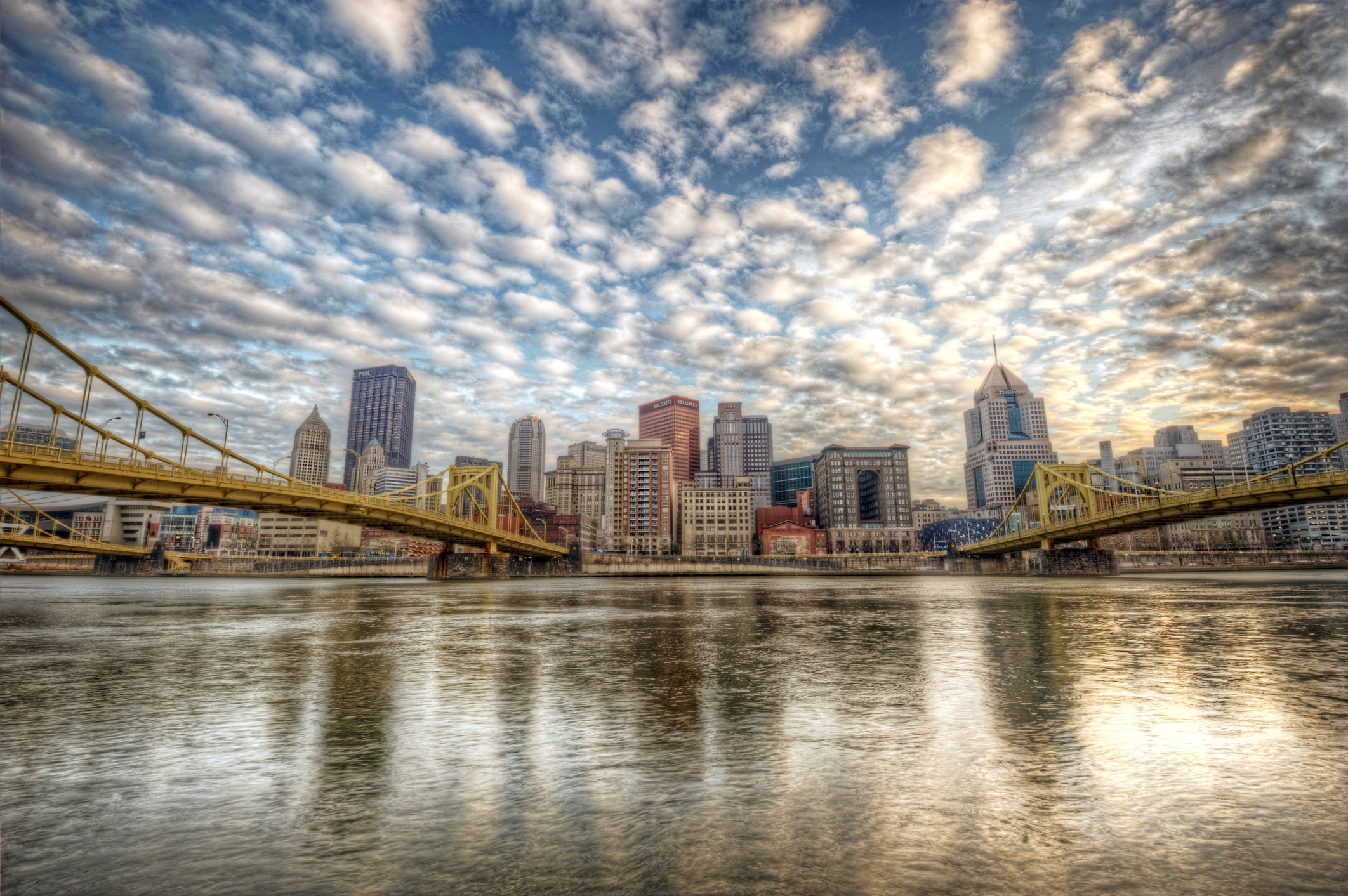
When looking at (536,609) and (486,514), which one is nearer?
(536,609)

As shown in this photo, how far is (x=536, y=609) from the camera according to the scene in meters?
31.9

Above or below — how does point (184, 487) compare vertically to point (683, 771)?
above

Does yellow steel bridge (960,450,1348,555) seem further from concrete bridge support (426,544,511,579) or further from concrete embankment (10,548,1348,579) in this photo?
concrete bridge support (426,544,511,579)

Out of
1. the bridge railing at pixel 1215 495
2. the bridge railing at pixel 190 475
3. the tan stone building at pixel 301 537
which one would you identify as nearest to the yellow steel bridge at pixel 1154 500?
the bridge railing at pixel 1215 495

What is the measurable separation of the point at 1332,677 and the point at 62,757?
18.0 m

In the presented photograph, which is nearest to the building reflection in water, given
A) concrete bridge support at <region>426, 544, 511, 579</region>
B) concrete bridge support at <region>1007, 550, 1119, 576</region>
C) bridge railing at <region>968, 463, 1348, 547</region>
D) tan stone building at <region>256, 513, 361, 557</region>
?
bridge railing at <region>968, 463, 1348, 547</region>

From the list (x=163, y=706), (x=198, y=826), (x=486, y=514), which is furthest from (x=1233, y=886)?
(x=486, y=514)

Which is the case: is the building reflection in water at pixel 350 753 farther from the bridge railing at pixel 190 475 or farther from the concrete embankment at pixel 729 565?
the concrete embankment at pixel 729 565

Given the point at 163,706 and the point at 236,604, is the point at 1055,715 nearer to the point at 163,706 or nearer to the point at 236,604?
the point at 163,706

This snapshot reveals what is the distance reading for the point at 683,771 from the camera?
6.01m

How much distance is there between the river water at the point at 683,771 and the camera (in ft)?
12.9

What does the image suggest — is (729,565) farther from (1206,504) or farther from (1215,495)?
Result: (1215,495)

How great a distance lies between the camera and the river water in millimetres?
3939

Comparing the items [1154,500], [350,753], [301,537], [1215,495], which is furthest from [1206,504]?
[301,537]
